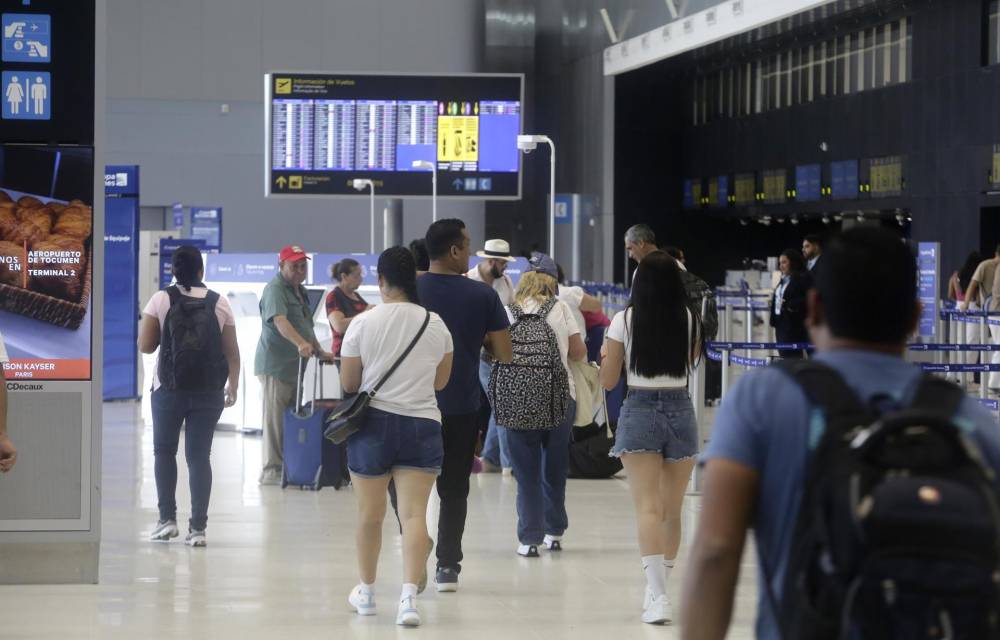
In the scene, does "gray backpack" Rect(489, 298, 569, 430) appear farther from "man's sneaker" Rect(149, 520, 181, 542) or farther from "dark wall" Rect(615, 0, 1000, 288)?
"dark wall" Rect(615, 0, 1000, 288)

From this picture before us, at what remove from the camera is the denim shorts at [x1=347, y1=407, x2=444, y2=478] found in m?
5.64

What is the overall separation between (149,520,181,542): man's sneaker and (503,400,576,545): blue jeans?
67.8 inches

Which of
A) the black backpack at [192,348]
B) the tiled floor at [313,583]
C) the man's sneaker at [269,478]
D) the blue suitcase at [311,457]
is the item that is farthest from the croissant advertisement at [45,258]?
the man's sneaker at [269,478]

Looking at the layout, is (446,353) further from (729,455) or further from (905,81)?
(905,81)

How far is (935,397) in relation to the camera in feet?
6.82

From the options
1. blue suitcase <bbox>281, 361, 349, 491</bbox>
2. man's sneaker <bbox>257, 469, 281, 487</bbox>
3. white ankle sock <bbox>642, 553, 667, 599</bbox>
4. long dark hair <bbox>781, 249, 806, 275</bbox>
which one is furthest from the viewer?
long dark hair <bbox>781, 249, 806, 275</bbox>

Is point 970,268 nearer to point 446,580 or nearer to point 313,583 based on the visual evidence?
point 446,580

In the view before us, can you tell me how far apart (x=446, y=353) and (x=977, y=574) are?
3943 millimetres

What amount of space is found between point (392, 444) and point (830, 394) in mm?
3693

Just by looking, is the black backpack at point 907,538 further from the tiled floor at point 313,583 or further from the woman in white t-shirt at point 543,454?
the woman in white t-shirt at point 543,454

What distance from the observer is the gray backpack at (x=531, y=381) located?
7164 millimetres

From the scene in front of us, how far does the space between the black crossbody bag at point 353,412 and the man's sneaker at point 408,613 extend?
68 cm

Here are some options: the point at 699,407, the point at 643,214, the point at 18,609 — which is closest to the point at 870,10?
the point at 643,214

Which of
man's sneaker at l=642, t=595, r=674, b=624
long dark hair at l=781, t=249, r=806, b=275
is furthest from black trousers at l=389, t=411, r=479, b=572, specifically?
long dark hair at l=781, t=249, r=806, b=275
